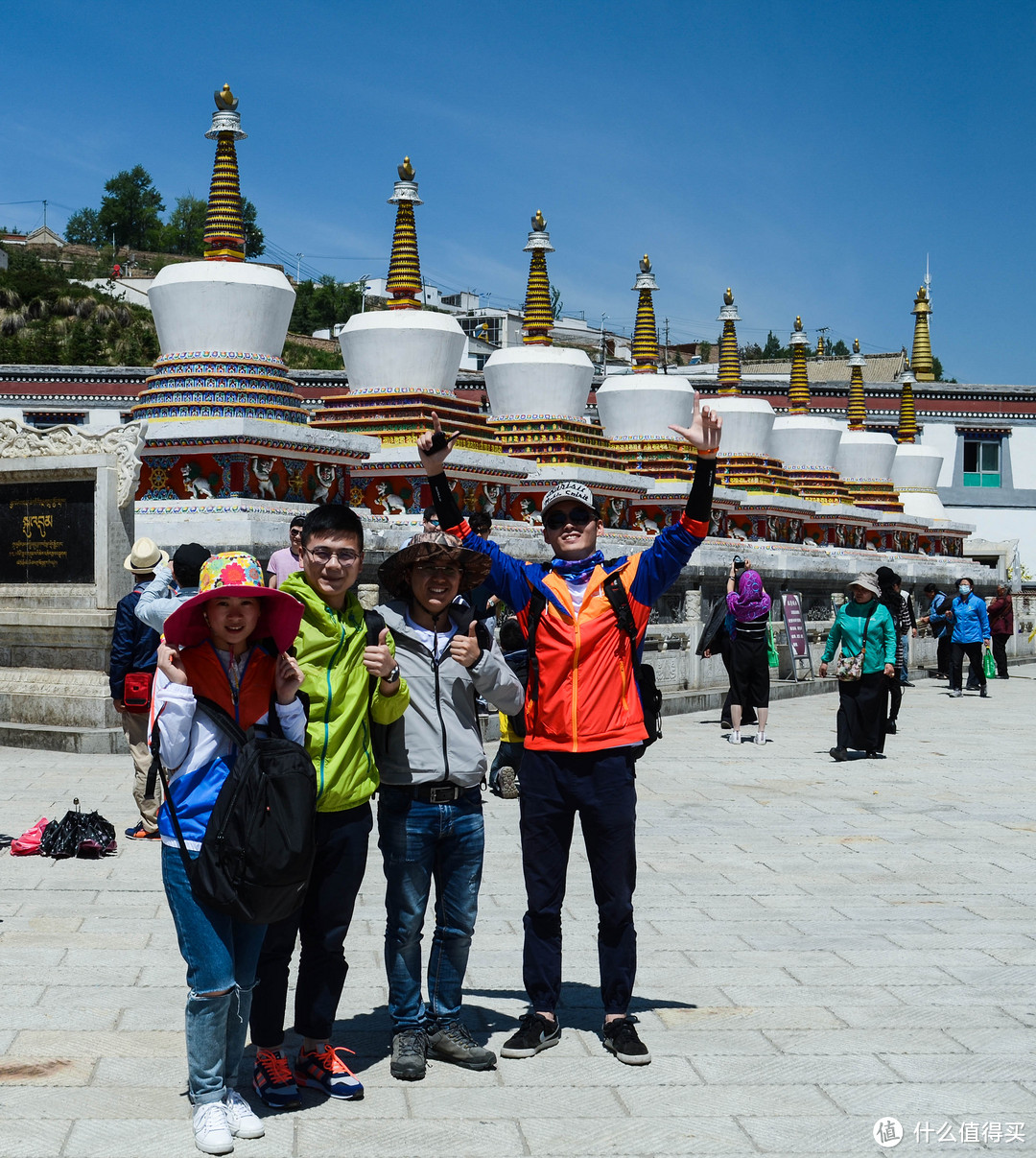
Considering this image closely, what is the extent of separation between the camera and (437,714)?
4789 mm

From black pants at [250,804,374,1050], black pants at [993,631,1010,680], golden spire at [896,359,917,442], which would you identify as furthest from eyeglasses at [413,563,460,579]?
golden spire at [896,359,917,442]

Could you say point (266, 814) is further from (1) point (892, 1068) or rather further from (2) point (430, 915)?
(2) point (430, 915)

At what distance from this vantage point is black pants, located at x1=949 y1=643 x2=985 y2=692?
2027 cm

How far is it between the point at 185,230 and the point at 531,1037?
8893 cm

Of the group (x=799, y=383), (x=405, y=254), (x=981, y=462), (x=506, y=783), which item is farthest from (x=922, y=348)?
(x=506, y=783)

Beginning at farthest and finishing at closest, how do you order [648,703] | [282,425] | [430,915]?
[282,425] → [430,915] → [648,703]

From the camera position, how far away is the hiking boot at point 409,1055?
15.1 feet

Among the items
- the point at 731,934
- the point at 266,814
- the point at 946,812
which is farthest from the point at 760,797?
the point at 266,814

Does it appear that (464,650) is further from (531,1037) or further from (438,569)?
(531,1037)

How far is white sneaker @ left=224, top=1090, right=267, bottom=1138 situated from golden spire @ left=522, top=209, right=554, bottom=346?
56.2ft

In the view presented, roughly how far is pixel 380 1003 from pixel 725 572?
1645 cm

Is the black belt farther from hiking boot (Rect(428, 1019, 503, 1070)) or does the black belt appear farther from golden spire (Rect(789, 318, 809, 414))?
golden spire (Rect(789, 318, 809, 414))

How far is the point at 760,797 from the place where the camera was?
1055cm

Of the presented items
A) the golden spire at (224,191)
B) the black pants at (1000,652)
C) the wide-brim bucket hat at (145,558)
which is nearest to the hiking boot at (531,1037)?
the wide-brim bucket hat at (145,558)
